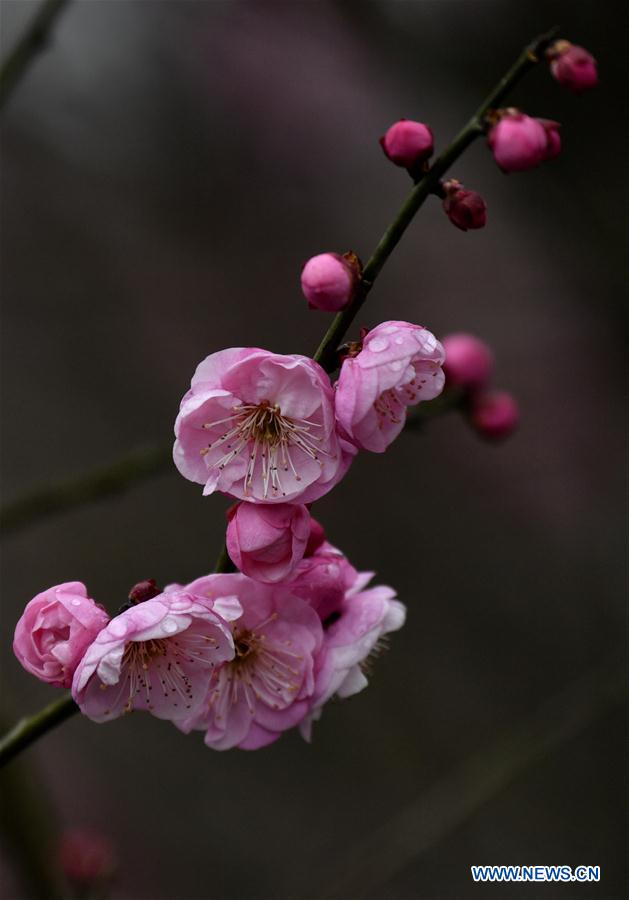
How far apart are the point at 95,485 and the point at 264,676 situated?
93cm

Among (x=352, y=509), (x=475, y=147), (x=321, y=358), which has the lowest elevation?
(x=352, y=509)

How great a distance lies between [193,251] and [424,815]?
3.14 m

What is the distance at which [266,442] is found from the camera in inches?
40.6

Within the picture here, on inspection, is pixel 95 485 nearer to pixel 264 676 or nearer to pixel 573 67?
pixel 264 676

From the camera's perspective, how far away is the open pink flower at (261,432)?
3.11 feet

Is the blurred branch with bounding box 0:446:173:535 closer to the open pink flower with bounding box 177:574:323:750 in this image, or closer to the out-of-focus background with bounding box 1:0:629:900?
the open pink flower with bounding box 177:574:323:750

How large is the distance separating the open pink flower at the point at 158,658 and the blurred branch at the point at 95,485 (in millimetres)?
861

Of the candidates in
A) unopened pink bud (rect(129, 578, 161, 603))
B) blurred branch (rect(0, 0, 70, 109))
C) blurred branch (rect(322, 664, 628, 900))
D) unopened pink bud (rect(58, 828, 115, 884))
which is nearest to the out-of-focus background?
blurred branch (rect(322, 664, 628, 900))

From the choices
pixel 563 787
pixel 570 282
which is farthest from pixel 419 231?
pixel 563 787

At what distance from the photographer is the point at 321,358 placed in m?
0.99

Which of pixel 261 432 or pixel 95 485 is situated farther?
pixel 95 485

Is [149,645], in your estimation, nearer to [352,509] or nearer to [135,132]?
[352,509]

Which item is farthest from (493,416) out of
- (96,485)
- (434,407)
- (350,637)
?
(350,637)

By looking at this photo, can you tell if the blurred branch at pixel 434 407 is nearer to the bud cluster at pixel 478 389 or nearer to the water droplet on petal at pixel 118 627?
the bud cluster at pixel 478 389
